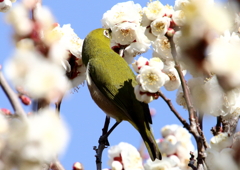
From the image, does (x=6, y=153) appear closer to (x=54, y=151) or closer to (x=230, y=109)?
(x=54, y=151)

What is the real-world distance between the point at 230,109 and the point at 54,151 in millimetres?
1564

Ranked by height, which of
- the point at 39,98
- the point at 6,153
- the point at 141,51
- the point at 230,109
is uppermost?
the point at 141,51

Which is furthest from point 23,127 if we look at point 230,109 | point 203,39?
point 230,109

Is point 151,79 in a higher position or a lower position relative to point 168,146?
lower

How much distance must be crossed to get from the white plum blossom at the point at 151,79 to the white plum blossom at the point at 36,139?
1344 mm

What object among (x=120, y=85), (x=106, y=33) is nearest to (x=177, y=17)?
(x=120, y=85)

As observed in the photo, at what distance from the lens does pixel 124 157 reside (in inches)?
114

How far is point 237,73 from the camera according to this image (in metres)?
0.78

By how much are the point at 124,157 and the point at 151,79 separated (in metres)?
0.97

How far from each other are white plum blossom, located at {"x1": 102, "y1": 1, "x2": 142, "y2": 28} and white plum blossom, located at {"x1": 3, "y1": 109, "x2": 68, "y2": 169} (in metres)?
2.61

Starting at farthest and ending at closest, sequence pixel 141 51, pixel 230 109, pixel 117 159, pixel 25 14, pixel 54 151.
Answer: pixel 141 51
pixel 117 159
pixel 230 109
pixel 25 14
pixel 54 151

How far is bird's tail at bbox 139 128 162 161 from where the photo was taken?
308cm

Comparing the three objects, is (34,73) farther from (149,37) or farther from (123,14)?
(123,14)

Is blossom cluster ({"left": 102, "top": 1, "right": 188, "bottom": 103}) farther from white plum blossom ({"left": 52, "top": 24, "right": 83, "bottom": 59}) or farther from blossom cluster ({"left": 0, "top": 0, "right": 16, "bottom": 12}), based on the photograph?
blossom cluster ({"left": 0, "top": 0, "right": 16, "bottom": 12})
